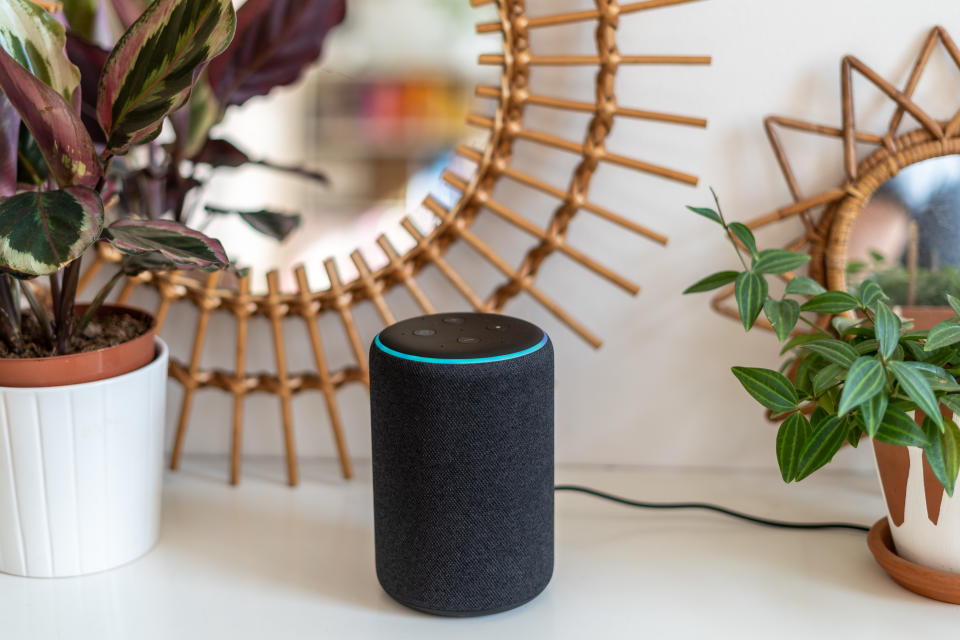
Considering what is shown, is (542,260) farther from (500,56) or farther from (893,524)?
(893,524)

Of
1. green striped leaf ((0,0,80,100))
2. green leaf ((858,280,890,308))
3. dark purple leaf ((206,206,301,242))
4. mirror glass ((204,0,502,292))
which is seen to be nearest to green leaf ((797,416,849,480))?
green leaf ((858,280,890,308))

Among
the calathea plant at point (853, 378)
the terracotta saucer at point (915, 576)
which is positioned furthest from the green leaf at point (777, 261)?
the terracotta saucer at point (915, 576)

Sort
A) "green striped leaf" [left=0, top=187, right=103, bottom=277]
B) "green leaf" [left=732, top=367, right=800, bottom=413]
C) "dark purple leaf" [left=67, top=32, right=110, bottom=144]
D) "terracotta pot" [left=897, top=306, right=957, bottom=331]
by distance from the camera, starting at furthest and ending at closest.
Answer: "terracotta pot" [left=897, top=306, right=957, bottom=331]
"dark purple leaf" [left=67, top=32, right=110, bottom=144]
"green leaf" [left=732, top=367, right=800, bottom=413]
"green striped leaf" [left=0, top=187, right=103, bottom=277]

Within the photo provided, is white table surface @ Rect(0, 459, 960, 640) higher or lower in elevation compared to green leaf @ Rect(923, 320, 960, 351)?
lower

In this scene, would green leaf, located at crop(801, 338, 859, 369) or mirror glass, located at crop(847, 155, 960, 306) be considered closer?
green leaf, located at crop(801, 338, 859, 369)

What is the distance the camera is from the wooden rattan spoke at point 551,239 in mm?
952

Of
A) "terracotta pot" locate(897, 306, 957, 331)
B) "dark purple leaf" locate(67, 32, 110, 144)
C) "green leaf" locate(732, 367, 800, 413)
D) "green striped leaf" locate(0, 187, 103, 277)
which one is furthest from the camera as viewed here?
"terracotta pot" locate(897, 306, 957, 331)

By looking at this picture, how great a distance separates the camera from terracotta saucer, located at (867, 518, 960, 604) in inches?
29.5

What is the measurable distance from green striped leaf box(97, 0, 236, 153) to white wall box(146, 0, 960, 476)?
0.38m

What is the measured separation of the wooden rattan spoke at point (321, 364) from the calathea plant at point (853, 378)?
43 cm

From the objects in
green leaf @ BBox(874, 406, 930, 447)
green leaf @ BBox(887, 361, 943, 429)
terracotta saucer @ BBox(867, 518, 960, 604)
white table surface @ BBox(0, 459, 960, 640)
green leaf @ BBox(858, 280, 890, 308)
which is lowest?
white table surface @ BBox(0, 459, 960, 640)

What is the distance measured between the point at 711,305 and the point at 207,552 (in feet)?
1.93

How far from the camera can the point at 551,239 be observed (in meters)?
0.96

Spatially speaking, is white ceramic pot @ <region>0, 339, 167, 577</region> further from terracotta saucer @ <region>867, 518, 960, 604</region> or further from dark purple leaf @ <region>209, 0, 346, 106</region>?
terracotta saucer @ <region>867, 518, 960, 604</region>
